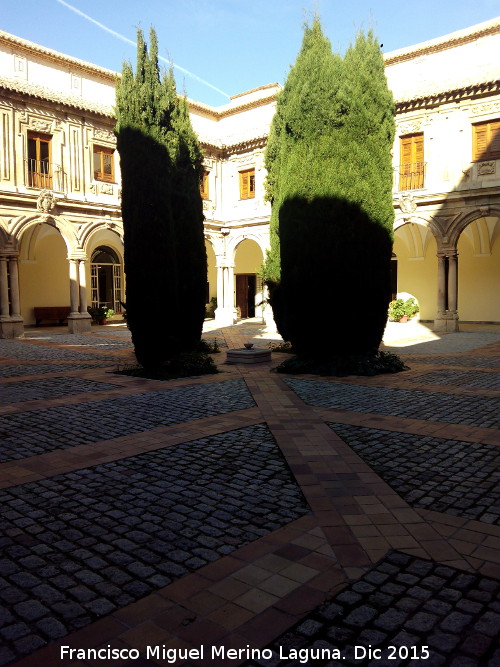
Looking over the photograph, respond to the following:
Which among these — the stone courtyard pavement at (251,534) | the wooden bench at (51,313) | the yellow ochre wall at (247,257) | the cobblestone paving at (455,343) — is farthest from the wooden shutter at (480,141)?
A: the wooden bench at (51,313)

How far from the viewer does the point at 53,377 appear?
31.8 feet

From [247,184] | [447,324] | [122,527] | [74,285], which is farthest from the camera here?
[247,184]

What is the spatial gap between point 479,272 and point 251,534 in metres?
20.8

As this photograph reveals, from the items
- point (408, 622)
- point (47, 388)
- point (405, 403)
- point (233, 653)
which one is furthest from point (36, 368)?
point (408, 622)

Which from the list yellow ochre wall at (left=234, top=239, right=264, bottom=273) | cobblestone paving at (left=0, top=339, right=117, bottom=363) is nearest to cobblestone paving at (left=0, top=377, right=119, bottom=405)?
cobblestone paving at (left=0, top=339, right=117, bottom=363)

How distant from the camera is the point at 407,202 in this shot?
62.4 feet

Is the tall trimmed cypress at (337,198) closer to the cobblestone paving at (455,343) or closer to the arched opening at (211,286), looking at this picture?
the cobblestone paving at (455,343)

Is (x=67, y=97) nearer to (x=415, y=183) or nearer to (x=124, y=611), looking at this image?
(x=415, y=183)

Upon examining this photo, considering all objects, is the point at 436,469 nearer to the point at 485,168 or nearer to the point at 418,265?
the point at 485,168

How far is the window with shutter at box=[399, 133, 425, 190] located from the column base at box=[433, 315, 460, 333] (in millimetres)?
4905

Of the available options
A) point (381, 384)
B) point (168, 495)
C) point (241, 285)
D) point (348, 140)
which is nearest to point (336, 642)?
point (168, 495)

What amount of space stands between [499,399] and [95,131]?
1781 cm

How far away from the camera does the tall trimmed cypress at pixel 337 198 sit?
9688 millimetres

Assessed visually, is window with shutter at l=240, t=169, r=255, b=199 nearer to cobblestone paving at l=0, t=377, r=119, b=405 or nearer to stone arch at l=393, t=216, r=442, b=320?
stone arch at l=393, t=216, r=442, b=320
